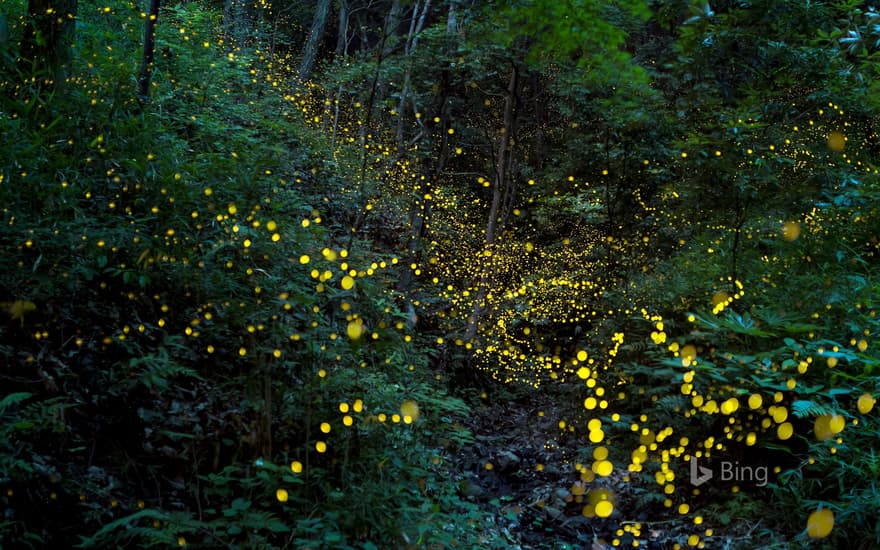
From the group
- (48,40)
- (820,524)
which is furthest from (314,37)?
(820,524)

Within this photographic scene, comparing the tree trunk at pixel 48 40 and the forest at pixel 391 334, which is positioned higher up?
the tree trunk at pixel 48 40

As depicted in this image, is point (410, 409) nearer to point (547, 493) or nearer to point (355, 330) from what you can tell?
point (355, 330)

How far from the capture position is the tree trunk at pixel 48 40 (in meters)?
4.90

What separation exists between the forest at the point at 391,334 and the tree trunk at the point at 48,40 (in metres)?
0.03

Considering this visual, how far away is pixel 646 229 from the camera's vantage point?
31.9 ft

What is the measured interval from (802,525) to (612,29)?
345cm

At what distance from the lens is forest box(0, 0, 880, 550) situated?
10.4 ft

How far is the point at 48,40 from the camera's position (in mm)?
4953

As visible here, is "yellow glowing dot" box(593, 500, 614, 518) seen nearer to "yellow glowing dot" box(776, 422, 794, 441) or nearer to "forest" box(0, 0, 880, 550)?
"forest" box(0, 0, 880, 550)

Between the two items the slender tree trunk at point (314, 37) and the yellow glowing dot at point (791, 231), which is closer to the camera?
the yellow glowing dot at point (791, 231)

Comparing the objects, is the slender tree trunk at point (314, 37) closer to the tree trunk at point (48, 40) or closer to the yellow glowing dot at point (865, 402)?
the tree trunk at point (48, 40)

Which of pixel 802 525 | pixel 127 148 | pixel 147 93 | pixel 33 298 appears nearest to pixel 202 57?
pixel 147 93

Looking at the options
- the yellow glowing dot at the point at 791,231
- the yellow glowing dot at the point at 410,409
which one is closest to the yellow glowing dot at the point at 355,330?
the yellow glowing dot at the point at 410,409

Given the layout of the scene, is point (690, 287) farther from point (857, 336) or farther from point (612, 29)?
point (612, 29)
